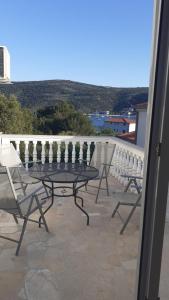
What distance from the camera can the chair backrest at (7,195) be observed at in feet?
8.95

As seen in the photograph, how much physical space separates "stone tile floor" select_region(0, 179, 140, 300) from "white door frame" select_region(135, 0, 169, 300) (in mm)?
555

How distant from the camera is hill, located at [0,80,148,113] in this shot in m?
15.3

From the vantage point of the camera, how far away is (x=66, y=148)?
6.04 m

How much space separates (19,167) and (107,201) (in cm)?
149

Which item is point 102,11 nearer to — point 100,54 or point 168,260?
point 100,54

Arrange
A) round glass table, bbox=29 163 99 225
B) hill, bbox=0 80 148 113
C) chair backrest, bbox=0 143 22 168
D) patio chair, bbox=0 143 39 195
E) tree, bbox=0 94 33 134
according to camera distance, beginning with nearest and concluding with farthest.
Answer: round glass table, bbox=29 163 99 225 < patio chair, bbox=0 143 39 195 < chair backrest, bbox=0 143 22 168 < hill, bbox=0 80 148 113 < tree, bbox=0 94 33 134

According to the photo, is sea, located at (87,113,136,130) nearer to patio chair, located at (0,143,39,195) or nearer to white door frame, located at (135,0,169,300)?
patio chair, located at (0,143,39,195)

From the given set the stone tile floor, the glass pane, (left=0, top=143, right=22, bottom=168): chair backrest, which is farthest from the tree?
the glass pane

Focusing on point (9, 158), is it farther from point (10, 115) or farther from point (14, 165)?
point (10, 115)

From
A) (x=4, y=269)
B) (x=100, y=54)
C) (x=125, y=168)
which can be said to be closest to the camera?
(x=4, y=269)

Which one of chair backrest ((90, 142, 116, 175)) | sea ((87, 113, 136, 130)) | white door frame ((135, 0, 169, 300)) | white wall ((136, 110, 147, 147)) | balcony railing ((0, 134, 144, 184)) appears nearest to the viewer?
white door frame ((135, 0, 169, 300))

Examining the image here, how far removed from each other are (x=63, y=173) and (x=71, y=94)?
1408 centimetres

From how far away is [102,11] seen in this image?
10164mm

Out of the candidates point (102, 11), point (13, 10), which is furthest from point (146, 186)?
point (102, 11)
